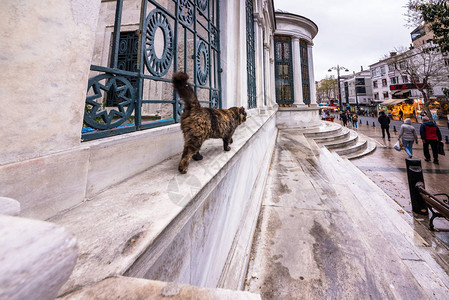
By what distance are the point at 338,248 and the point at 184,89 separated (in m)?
2.41

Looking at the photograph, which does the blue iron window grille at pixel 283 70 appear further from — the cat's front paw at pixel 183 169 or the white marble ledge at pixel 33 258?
the white marble ledge at pixel 33 258

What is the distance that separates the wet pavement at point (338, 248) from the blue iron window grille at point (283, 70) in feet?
33.3

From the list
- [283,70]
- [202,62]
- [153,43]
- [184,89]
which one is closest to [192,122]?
[184,89]

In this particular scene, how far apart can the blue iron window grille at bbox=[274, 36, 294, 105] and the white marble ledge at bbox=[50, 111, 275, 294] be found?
12.9 meters

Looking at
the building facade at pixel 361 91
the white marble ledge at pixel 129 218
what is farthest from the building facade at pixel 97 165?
the building facade at pixel 361 91

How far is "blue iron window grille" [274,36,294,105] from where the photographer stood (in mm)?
12977

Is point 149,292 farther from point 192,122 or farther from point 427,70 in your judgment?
point 427,70

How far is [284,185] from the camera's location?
391cm

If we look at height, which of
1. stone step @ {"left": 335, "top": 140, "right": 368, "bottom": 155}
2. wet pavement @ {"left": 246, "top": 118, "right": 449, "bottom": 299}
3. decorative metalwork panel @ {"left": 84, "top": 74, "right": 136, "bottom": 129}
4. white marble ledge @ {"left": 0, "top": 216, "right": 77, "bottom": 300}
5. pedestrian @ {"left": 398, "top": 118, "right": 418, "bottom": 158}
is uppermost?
decorative metalwork panel @ {"left": 84, "top": 74, "right": 136, "bottom": 129}

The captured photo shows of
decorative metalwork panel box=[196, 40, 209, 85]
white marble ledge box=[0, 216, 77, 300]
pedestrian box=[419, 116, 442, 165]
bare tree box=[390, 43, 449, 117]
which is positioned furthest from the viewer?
bare tree box=[390, 43, 449, 117]

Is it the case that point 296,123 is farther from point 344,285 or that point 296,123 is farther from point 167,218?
point 167,218

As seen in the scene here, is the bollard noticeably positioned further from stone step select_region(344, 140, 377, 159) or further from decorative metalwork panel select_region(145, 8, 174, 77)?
stone step select_region(344, 140, 377, 159)

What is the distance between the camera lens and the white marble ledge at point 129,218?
676mm

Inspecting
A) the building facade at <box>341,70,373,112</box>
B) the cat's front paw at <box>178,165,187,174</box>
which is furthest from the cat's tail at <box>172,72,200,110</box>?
the building facade at <box>341,70,373,112</box>
